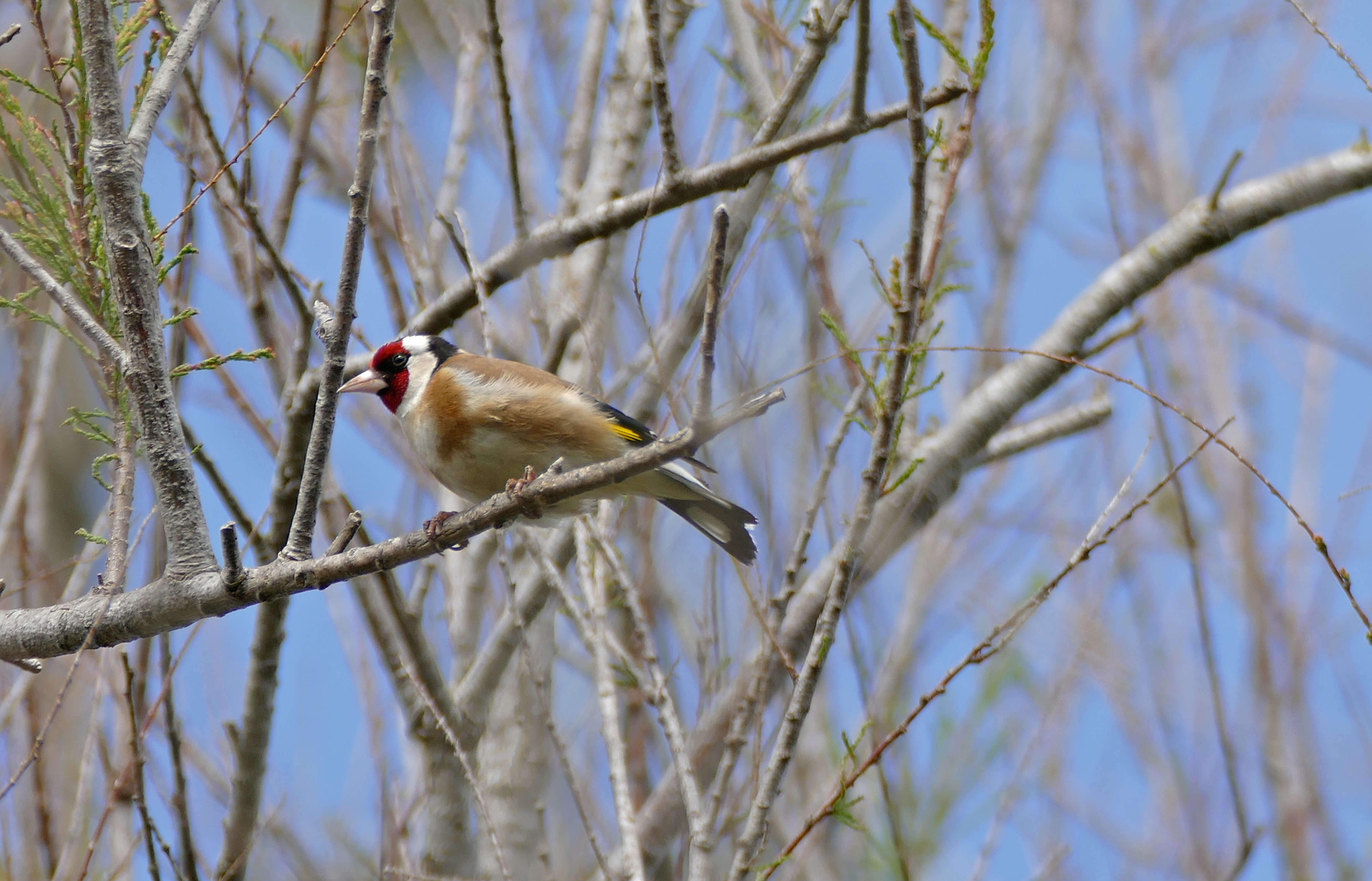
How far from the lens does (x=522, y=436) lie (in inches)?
149

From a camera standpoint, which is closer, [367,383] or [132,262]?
[132,262]

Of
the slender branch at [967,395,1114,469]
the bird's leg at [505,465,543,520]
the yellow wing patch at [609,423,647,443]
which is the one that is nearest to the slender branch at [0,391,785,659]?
the bird's leg at [505,465,543,520]

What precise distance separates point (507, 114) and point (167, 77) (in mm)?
1357

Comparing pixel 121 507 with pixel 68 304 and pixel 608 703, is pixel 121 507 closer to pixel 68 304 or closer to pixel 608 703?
pixel 68 304

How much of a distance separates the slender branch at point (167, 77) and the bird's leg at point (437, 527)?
0.99 metres

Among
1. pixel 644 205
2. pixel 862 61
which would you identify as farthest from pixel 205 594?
pixel 862 61

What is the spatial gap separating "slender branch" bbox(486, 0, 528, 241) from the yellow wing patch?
0.68 meters

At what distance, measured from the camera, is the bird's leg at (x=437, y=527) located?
8.55ft

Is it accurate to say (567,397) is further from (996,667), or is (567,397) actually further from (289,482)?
(996,667)

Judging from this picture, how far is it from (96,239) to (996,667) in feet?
14.5

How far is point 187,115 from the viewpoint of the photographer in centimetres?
421

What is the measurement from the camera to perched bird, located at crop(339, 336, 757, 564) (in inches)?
149

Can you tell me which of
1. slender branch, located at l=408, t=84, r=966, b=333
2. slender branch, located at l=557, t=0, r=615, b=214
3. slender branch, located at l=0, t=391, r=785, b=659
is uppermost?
slender branch, located at l=557, t=0, r=615, b=214

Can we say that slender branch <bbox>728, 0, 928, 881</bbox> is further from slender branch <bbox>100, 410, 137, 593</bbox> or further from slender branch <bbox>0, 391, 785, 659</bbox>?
slender branch <bbox>100, 410, 137, 593</bbox>
